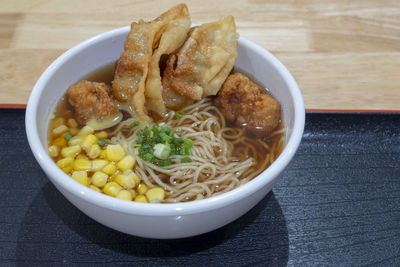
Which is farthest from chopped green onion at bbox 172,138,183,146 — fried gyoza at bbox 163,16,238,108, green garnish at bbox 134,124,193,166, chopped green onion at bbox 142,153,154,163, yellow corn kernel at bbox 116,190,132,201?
yellow corn kernel at bbox 116,190,132,201

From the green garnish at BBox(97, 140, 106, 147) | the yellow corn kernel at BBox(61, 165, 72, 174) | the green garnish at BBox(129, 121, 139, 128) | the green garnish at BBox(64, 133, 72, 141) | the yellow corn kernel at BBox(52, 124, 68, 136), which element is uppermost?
the yellow corn kernel at BBox(52, 124, 68, 136)

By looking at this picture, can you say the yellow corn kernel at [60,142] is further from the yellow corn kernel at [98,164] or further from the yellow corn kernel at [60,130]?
the yellow corn kernel at [98,164]

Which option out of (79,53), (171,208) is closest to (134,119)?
(79,53)

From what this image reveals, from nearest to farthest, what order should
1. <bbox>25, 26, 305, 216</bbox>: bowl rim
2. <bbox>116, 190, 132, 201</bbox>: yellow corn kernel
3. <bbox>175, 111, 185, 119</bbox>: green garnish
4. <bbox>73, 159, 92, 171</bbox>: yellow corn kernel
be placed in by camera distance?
1. <bbox>25, 26, 305, 216</bbox>: bowl rim
2. <bbox>116, 190, 132, 201</bbox>: yellow corn kernel
3. <bbox>73, 159, 92, 171</bbox>: yellow corn kernel
4. <bbox>175, 111, 185, 119</bbox>: green garnish

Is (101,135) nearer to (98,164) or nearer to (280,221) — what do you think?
(98,164)

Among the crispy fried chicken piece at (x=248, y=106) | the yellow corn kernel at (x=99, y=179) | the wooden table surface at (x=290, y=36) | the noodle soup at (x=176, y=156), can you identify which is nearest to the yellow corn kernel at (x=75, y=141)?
the noodle soup at (x=176, y=156)

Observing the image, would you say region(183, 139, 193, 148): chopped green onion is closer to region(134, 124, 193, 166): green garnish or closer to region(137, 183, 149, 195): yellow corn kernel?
region(134, 124, 193, 166): green garnish

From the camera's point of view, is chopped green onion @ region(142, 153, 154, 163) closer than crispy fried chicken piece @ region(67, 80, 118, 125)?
Yes

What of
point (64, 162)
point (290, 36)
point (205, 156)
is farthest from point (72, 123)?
point (290, 36)

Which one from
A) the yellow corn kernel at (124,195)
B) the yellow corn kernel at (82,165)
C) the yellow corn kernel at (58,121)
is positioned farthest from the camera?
the yellow corn kernel at (58,121)
